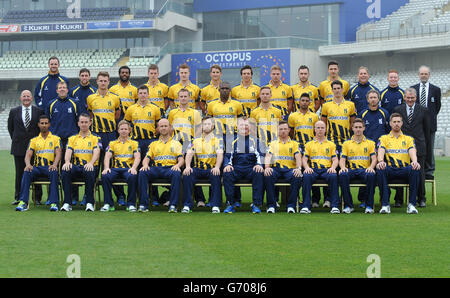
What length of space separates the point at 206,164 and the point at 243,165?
0.55 metres

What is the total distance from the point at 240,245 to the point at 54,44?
4024 cm

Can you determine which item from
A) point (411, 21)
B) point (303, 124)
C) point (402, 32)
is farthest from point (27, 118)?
point (411, 21)

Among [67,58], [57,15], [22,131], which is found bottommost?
[22,131]

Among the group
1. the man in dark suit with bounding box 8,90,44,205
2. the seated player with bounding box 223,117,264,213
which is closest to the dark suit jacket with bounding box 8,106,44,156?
the man in dark suit with bounding box 8,90,44,205

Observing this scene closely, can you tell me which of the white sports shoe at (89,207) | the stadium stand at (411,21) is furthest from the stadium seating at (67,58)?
the white sports shoe at (89,207)

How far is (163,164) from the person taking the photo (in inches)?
417

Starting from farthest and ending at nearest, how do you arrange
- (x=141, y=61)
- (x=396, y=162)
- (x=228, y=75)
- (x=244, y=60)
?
1. (x=141, y=61)
2. (x=228, y=75)
3. (x=244, y=60)
4. (x=396, y=162)

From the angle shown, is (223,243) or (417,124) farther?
(417,124)

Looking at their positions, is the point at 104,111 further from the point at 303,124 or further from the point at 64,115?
the point at 303,124

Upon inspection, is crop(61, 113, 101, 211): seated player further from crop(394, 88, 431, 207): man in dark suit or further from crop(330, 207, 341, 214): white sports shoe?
crop(394, 88, 431, 207): man in dark suit

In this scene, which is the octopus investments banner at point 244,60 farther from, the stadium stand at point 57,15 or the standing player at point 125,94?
the standing player at point 125,94
